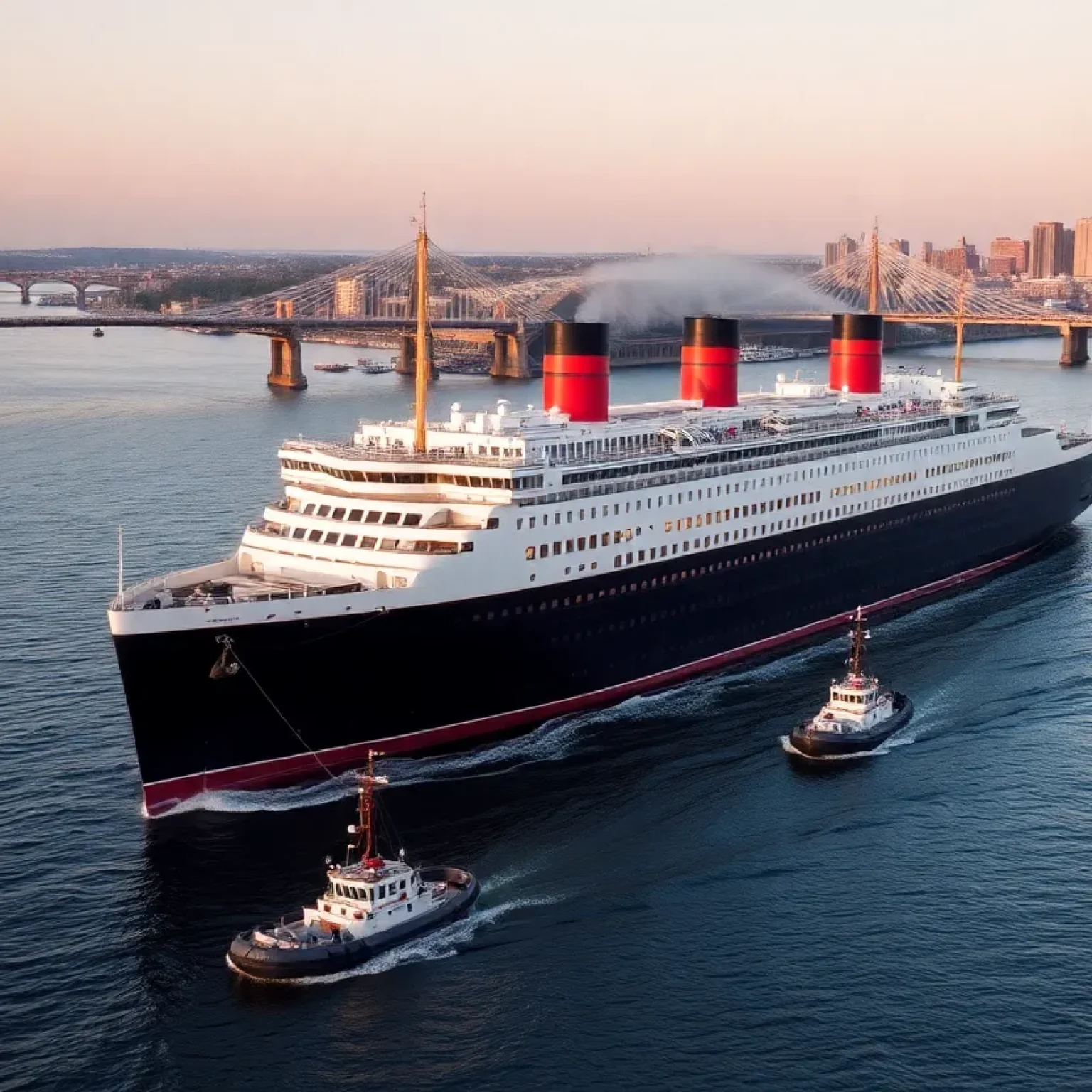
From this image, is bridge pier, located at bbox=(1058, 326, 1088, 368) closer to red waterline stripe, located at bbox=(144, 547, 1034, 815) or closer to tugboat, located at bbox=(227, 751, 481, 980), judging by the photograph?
red waterline stripe, located at bbox=(144, 547, 1034, 815)

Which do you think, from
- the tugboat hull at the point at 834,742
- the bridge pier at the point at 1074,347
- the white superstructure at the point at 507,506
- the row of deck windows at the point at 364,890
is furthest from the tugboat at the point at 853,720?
the bridge pier at the point at 1074,347

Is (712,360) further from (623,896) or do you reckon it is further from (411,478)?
(623,896)

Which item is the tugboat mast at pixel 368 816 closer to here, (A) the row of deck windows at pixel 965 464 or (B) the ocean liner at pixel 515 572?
(B) the ocean liner at pixel 515 572

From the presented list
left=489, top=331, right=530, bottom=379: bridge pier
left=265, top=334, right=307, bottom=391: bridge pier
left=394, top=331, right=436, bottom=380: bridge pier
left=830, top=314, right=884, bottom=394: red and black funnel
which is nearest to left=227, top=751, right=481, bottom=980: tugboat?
left=830, top=314, right=884, bottom=394: red and black funnel

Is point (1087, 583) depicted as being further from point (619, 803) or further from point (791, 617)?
point (619, 803)

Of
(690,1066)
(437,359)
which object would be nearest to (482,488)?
(690,1066)
